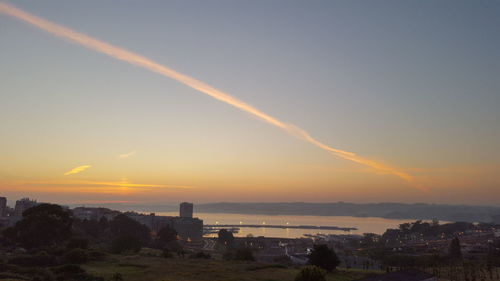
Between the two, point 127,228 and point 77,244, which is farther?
point 127,228

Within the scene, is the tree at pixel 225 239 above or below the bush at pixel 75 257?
below

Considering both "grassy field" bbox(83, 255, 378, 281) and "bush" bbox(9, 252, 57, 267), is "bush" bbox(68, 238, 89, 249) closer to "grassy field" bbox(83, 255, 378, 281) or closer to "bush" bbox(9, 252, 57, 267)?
"grassy field" bbox(83, 255, 378, 281)

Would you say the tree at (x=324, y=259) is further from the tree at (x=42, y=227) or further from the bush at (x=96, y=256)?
the tree at (x=42, y=227)

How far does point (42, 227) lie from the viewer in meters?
69.4

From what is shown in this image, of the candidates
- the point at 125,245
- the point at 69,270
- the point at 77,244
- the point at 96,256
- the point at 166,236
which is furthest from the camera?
the point at 166,236

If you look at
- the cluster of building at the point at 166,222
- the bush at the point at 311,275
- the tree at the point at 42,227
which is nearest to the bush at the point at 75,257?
the tree at the point at 42,227

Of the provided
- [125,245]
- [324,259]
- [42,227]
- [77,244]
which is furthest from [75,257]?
[324,259]

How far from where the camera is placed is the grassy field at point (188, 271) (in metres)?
42.1

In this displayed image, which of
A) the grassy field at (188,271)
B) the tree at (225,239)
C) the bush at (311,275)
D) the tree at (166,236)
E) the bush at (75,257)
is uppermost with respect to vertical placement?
the bush at (311,275)

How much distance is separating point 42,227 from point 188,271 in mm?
36872

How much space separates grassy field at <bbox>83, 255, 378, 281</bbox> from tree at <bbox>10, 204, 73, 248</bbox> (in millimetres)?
20095

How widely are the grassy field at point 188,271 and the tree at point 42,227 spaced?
20.1 m

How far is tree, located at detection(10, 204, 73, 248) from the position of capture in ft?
225

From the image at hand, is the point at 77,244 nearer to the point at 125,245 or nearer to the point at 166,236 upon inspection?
the point at 125,245
